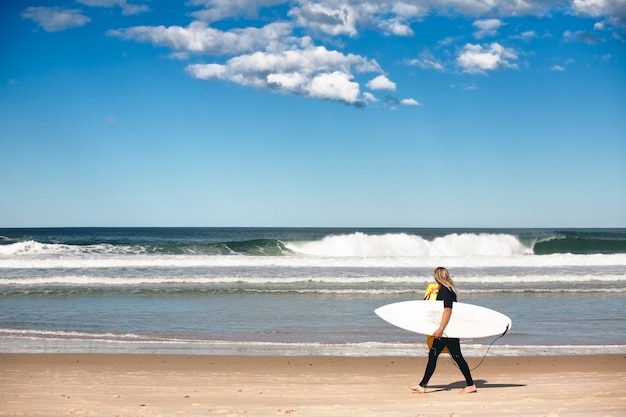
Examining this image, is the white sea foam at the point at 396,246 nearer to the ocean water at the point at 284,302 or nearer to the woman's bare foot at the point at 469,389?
the ocean water at the point at 284,302

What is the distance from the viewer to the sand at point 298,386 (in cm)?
598

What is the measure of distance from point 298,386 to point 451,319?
6.67 feet

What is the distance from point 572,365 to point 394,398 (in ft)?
11.1

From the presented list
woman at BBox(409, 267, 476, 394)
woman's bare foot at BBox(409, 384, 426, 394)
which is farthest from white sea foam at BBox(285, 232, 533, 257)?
woman at BBox(409, 267, 476, 394)

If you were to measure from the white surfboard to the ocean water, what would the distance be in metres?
1.89

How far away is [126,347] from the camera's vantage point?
980 centimetres

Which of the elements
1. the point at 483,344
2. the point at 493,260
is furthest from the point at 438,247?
the point at 483,344

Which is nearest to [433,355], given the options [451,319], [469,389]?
[469,389]

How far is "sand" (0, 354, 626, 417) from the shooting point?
5.98 m

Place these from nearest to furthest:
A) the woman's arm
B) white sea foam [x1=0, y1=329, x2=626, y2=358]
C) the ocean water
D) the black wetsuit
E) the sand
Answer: the sand, the woman's arm, the black wetsuit, white sea foam [x1=0, y1=329, x2=626, y2=358], the ocean water

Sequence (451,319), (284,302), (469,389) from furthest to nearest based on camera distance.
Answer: (284,302) → (451,319) → (469,389)

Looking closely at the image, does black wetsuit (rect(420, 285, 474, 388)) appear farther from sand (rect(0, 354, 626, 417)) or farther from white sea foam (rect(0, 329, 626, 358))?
white sea foam (rect(0, 329, 626, 358))

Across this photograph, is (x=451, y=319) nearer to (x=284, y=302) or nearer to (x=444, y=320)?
(x=444, y=320)

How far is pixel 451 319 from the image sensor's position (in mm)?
7480
